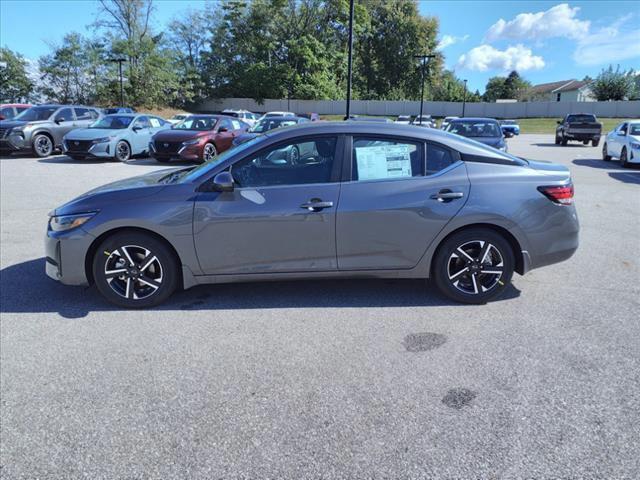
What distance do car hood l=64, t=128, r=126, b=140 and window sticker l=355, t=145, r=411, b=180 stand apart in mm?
13467

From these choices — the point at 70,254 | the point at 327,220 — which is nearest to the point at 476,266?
the point at 327,220

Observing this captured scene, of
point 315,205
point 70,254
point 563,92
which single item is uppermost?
point 563,92

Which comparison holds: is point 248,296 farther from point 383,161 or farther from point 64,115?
point 64,115

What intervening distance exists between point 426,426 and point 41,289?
13.0 ft

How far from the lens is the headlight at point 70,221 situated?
412 cm

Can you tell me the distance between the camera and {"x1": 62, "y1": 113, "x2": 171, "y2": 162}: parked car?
15.1 metres

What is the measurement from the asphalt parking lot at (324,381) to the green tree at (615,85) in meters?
68.5

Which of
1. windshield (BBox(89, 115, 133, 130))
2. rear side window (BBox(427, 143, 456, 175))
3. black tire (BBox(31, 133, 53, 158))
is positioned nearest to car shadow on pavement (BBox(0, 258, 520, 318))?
rear side window (BBox(427, 143, 456, 175))

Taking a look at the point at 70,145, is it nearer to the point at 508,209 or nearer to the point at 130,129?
the point at 130,129

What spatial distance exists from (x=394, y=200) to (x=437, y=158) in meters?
0.58

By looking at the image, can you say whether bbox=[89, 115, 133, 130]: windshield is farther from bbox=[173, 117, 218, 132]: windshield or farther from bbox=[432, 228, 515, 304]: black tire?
bbox=[432, 228, 515, 304]: black tire

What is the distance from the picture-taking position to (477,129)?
512 inches

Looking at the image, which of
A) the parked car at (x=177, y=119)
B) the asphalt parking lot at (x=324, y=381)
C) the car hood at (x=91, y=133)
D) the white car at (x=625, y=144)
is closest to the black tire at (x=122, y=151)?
the car hood at (x=91, y=133)

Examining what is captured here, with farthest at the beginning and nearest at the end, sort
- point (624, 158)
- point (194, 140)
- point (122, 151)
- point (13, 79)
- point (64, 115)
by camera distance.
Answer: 1. point (13, 79)
2. point (64, 115)
3. point (122, 151)
4. point (624, 158)
5. point (194, 140)
